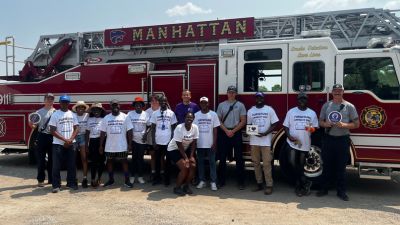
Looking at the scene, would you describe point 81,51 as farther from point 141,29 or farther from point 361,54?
point 361,54

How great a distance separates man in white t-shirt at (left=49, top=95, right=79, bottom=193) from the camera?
745 centimetres

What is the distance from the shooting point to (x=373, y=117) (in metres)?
7.07

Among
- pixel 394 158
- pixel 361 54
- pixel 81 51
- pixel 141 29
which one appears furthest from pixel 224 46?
pixel 81 51

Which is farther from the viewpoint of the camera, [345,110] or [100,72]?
[100,72]

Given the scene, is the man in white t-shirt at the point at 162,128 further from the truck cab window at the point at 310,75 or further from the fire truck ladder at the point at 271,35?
the fire truck ladder at the point at 271,35

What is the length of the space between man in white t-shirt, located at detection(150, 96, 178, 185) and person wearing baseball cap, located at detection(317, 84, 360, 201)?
2809 millimetres

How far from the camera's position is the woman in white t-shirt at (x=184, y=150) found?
283 inches

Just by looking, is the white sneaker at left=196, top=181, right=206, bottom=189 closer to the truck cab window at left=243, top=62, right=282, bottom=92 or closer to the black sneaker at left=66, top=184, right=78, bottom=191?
the truck cab window at left=243, top=62, right=282, bottom=92

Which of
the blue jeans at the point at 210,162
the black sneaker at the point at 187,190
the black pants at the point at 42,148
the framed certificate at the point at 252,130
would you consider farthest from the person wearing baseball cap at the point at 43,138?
the framed certificate at the point at 252,130

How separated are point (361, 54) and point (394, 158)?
1.94m

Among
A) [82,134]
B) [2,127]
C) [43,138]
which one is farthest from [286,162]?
[2,127]

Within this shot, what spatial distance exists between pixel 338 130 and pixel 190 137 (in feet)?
8.52

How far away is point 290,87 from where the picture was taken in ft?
24.8

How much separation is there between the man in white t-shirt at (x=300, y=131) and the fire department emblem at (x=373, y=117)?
0.90m
